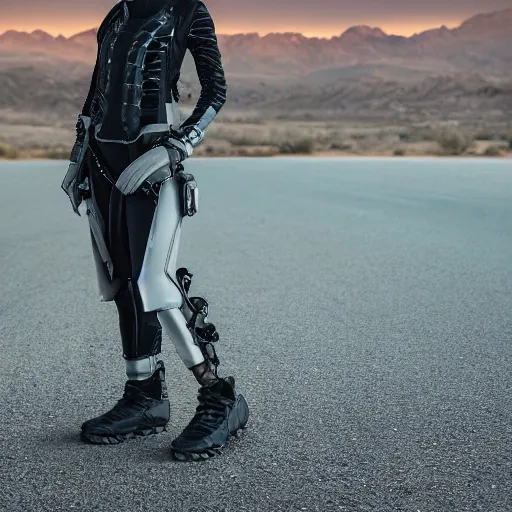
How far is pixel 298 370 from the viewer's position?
5660 millimetres

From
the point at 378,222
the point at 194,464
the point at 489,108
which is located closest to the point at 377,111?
the point at 489,108

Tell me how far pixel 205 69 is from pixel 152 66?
288 mm

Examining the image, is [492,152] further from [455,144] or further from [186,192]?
[186,192]

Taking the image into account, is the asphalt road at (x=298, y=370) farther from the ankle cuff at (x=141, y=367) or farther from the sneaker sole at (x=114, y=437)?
the ankle cuff at (x=141, y=367)

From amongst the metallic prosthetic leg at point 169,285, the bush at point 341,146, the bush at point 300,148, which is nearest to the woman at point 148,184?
→ the metallic prosthetic leg at point 169,285

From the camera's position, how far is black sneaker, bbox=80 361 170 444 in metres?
4.25

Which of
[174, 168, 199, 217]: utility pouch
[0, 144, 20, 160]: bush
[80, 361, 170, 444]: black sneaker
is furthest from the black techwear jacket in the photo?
[0, 144, 20, 160]: bush

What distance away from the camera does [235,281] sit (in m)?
8.65

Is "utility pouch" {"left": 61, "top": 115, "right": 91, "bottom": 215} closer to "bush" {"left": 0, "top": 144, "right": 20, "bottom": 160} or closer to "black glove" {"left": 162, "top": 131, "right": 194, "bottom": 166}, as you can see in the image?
"black glove" {"left": 162, "top": 131, "right": 194, "bottom": 166}

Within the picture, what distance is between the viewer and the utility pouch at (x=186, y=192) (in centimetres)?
406

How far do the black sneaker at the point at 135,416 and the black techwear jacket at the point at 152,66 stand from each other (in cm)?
109

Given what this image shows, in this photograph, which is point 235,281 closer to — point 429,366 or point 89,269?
point 89,269

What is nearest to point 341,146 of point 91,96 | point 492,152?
point 492,152

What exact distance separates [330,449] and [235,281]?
14.7ft
